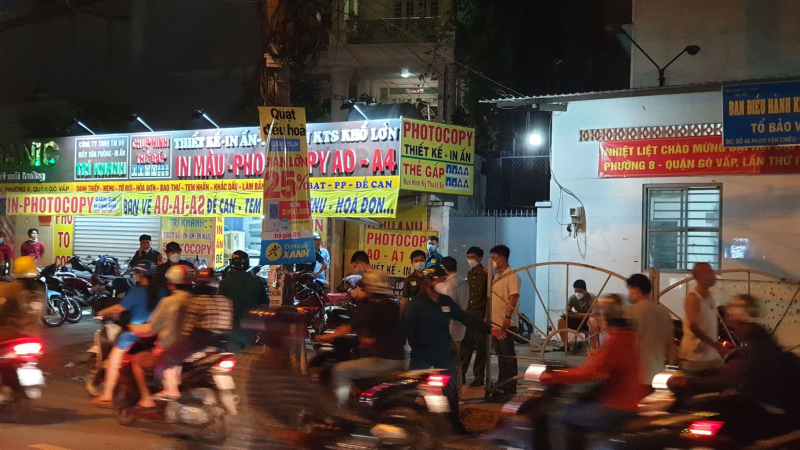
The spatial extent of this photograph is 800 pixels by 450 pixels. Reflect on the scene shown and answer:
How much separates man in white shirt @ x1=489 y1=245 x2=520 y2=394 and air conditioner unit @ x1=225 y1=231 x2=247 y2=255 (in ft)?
36.4

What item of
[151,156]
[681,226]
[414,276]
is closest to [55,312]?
[151,156]

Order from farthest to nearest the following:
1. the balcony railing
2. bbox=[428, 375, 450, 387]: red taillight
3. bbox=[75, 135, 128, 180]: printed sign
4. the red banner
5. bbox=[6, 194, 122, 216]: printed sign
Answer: the balcony railing, bbox=[6, 194, 122, 216]: printed sign, bbox=[75, 135, 128, 180]: printed sign, the red banner, bbox=[428, 375, 450, 387]: red taillight

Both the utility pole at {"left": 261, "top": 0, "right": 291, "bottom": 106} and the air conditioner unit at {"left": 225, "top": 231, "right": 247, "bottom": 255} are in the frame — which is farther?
the air conditioner unit at {"left": 225, "top": 231, "right": 247, "bottom": 255}

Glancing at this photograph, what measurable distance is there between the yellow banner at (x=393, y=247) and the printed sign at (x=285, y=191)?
6.17 meters

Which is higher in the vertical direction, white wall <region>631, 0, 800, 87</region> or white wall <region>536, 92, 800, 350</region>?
white wall <region>631, 0, 800, 87</region>

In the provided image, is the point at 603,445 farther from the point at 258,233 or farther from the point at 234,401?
the point at 258,233

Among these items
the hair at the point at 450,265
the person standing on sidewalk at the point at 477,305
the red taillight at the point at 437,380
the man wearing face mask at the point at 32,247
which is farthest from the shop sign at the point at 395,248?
the red taillight at the point at 437,380

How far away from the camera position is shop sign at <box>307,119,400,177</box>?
1411 cm

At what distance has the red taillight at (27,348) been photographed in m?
7.64

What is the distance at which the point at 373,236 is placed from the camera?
16.6m

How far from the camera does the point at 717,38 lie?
40.4 feet

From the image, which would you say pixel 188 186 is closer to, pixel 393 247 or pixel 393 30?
pixel 393 247

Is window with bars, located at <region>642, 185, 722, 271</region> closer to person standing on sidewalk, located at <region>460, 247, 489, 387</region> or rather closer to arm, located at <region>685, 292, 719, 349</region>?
person standing on sidewalk, located at <region>460, 247, 489, 387</region>

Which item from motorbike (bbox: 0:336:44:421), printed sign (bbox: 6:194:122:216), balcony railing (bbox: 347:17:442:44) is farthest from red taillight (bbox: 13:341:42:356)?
balcony railing (bbox: 347:17:442:44)
